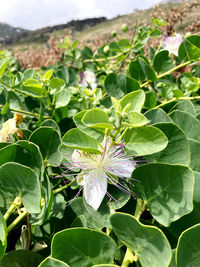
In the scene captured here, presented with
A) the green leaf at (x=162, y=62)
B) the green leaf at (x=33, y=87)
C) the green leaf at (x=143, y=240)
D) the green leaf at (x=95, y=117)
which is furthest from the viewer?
the green leaf at (x=162, y=62)

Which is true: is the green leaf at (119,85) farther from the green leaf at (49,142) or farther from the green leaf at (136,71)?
the green leaf at (49,142)

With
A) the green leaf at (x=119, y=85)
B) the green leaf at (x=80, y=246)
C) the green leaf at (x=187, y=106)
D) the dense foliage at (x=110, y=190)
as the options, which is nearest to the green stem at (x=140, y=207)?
the dense foliage at (x=110, y=190)

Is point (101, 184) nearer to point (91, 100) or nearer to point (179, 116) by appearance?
point (179, 116)

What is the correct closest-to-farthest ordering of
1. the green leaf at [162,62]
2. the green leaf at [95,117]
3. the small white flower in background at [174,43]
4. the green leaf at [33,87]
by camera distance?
the green leaf at [95,117] < the green leaf at [33,87] < the green leaf at [162,62] < the small white flower in background at [174,43]

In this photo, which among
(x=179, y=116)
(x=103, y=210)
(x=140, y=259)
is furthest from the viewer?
(x=179, y=116)

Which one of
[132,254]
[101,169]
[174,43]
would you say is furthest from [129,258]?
[174,43]

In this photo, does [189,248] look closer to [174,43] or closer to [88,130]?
[88,130]

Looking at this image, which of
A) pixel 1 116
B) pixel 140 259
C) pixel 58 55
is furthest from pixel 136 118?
pixel 58 55
